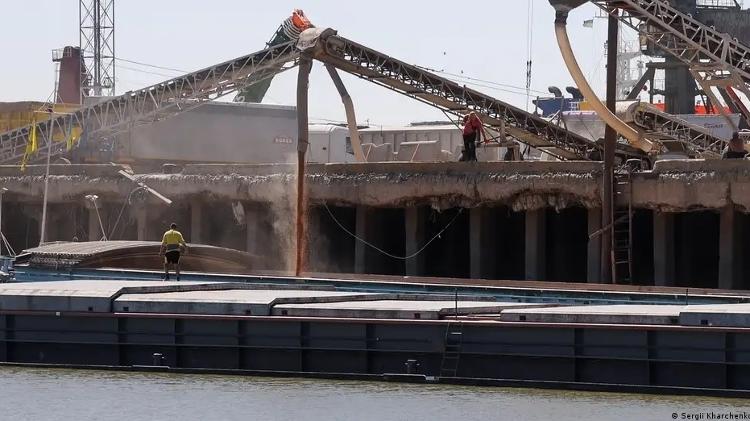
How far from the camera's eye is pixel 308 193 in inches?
1893

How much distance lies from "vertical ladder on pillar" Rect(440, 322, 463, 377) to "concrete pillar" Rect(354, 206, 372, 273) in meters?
18.1

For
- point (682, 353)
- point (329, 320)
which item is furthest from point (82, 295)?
point (682, 353)

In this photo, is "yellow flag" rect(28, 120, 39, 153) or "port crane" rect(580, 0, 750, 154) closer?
"port crane" rect(580, 0, 750, 154)

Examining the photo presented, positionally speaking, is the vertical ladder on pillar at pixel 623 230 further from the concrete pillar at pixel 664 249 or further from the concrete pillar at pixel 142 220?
the concrete pillar at pixel 142 220

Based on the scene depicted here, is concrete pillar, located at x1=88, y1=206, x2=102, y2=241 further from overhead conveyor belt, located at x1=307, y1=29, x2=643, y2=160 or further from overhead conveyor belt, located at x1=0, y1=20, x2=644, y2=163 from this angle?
overhead conveyor belt, located at x1=307, y1=29, x2=643, y2=160

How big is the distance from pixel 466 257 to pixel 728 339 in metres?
21.1

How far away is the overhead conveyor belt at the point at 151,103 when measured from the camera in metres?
56.3

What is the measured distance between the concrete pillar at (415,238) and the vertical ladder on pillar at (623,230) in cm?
632

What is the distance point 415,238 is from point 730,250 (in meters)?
9.89

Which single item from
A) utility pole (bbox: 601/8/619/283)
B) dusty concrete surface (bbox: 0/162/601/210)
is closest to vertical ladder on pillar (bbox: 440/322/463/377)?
utility pole (bbox: 601/8/619/283)

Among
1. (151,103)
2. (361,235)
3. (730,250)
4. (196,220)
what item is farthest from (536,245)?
(151,103)

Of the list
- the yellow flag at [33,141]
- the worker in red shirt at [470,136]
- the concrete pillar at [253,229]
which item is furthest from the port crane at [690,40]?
the yellow flag at [33,141]

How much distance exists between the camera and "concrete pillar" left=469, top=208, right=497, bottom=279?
142ft

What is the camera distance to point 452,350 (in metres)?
28.4
